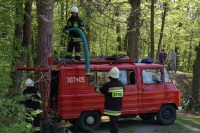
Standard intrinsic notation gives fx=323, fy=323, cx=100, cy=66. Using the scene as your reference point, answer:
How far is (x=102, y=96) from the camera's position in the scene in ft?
34.3

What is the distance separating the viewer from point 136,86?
1102 centimetres

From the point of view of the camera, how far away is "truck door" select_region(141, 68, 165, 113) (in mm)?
11164

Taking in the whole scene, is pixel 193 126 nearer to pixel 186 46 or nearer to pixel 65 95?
pixel 65 95

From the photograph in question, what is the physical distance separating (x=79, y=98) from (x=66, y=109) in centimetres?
54

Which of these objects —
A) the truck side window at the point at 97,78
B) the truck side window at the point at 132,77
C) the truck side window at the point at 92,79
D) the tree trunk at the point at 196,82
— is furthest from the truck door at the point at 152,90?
the tree trunk at the point at 196,82

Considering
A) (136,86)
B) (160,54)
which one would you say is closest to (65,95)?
(136,86)

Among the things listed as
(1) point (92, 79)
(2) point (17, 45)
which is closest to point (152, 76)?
(1) point (92, 79)

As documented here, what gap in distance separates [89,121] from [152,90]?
2.57 metres

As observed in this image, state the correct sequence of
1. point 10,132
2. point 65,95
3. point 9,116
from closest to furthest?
point 10,132, point 9,116, point 65,95

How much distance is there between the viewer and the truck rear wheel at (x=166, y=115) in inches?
452

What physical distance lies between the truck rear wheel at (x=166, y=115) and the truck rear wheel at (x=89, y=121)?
7.84 ft

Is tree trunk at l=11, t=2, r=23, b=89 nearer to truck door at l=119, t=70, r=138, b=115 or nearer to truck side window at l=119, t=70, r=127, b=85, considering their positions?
truck side window at l=119, t=70, r=127, b=85

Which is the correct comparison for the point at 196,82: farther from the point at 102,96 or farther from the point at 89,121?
the point at 89,121

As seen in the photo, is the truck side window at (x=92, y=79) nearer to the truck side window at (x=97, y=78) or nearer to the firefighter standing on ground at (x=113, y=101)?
the truck side window at (x=97, y=78)
